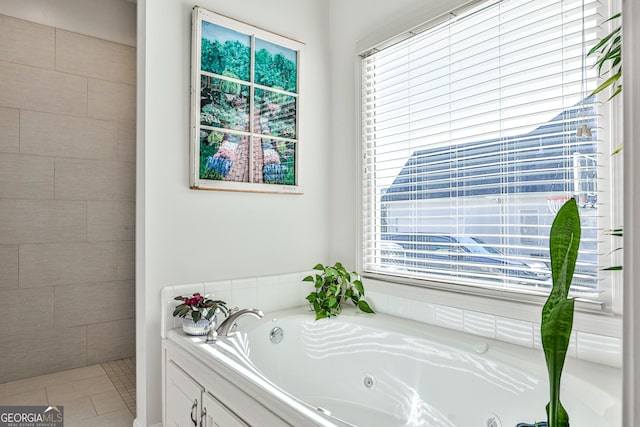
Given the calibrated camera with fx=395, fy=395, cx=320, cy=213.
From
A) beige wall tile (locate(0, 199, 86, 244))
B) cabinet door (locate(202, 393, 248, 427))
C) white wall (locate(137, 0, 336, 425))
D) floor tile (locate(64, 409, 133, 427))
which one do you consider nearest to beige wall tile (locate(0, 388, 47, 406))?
floor tile (locate(64, 409, 133, 427))

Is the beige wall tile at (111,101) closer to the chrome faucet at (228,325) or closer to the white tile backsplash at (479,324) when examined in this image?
the chrome faucet at (228,325)

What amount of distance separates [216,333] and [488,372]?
1.16 meters

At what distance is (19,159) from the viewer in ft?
8.85

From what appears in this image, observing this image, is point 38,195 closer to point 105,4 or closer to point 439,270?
point 105,4

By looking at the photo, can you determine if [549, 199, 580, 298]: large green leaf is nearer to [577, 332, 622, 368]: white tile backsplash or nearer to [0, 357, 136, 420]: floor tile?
[577, 332, 622, 368]: white tile backsplash

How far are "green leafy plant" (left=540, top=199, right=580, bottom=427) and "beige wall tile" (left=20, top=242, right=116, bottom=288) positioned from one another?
3.07m

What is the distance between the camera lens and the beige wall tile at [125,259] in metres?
3.10

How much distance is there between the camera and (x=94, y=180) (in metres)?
2.98

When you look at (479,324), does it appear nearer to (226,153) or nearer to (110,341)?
(226,153)

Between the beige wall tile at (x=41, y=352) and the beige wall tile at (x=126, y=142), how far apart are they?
133 centimetres

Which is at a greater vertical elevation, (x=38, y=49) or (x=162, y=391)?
(x=38, y=49)

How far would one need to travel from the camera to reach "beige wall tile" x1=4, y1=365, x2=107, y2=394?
2.58 meters

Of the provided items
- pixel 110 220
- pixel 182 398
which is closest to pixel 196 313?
pixel 182 398

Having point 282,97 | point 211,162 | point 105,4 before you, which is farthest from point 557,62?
point 105,4
